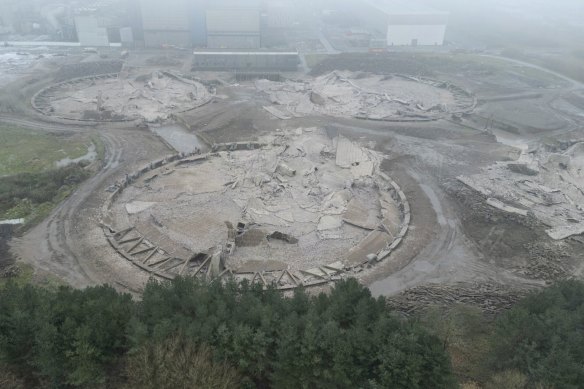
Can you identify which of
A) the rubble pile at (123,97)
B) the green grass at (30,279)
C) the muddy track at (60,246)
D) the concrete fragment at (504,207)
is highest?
the rubble pile at (123,97)

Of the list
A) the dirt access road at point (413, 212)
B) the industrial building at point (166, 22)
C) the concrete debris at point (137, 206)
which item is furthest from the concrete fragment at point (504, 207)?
the industrial building at point (166, 22)

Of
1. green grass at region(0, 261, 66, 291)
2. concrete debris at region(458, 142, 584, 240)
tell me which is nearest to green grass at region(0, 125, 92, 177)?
green grass at region(0, 261, 66, 291)

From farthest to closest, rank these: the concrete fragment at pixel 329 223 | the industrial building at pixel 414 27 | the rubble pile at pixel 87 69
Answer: the industrial building at pixel 414 27 → the rubble pile at pixel 87 69 → the concrete fragment at pixel 329 223

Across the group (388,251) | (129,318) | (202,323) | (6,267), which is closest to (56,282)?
(6,267)

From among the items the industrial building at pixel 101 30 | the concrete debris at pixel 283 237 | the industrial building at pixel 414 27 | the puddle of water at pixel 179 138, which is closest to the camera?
the concrete debris at pixel 283 237

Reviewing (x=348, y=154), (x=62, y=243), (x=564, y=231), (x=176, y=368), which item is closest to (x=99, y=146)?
(x=62, y=243)

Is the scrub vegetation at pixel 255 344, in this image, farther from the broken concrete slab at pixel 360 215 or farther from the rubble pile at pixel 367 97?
the rubble pile at pixel 367 97

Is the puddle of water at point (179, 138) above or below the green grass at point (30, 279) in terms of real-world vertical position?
above
